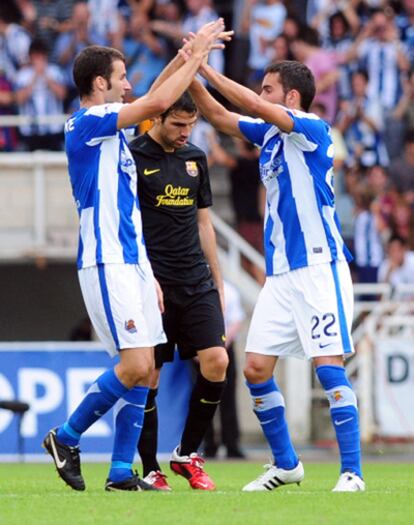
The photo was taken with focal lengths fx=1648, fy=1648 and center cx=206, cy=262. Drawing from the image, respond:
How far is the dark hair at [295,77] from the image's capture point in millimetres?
10039

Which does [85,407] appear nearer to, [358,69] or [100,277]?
[100,277]

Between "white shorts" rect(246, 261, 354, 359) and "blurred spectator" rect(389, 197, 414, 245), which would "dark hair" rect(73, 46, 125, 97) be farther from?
"blurred spectator" rect(389, 197, 414, 245)

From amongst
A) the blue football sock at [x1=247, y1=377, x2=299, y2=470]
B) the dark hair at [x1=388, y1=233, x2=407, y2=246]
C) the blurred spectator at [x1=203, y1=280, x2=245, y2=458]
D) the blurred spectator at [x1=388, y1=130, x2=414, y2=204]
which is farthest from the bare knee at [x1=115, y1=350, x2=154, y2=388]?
the blurred spectator at [x1=388, y1=130, x2=414, y2=204]

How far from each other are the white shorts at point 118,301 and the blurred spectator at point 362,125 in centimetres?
1041

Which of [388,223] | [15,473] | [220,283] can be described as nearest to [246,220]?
[388,223]

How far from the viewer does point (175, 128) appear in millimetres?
10562

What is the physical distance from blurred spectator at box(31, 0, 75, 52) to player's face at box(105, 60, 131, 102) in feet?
38.1

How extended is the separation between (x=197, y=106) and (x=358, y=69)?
9.79 m

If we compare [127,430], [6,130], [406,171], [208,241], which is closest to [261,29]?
[406,171]

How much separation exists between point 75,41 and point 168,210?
1083 centimetres

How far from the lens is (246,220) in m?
20.3

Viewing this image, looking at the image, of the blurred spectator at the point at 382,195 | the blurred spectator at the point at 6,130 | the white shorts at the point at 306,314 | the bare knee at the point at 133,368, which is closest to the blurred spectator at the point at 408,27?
the blurred spectator at the point at 382,195

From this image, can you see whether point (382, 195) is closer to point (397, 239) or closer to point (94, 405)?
point (397, 239)

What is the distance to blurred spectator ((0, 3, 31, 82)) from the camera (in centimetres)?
2108
